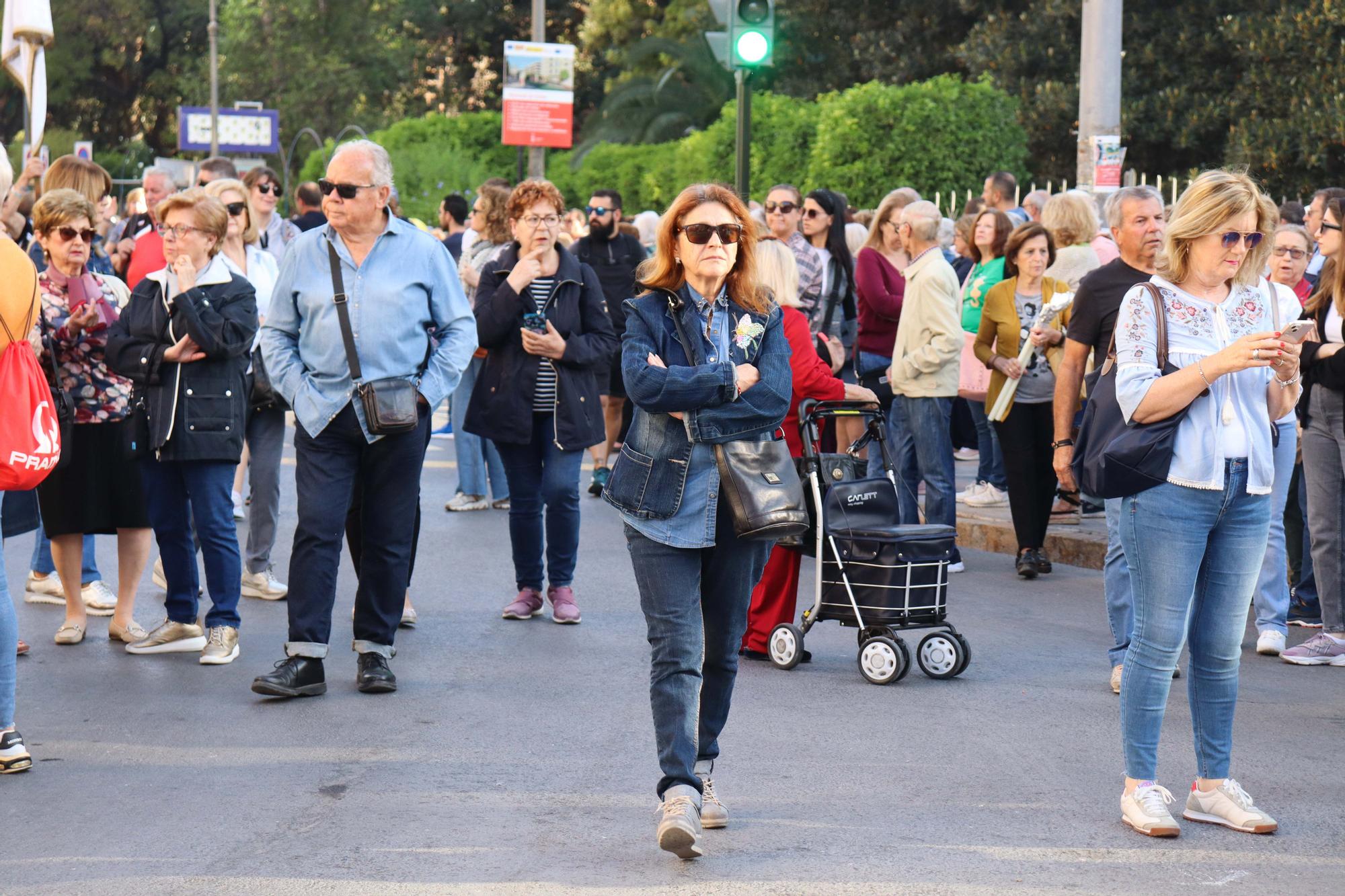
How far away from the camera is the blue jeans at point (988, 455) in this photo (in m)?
11.5

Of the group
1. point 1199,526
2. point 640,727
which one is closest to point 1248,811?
point 1199,526

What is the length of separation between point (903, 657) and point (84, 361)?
382cm

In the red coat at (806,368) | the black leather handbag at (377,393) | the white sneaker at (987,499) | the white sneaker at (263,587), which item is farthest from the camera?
the white sneaker at (987,499)

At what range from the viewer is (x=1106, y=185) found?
523 inches

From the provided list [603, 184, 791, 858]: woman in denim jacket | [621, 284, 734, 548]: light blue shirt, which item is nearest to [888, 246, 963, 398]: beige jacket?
[603, 184, 791, 858]: woman in denim jacket

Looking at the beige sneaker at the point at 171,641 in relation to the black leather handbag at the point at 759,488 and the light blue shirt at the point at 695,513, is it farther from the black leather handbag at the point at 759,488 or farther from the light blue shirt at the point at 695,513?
the black leather handbag at the point at 759,488

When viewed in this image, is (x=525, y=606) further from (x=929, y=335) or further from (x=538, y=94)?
(x=538, y=94)

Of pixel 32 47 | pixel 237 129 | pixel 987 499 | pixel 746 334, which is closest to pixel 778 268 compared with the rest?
pixel 746 334

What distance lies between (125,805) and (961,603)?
484cm

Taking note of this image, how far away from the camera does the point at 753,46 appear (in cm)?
1232

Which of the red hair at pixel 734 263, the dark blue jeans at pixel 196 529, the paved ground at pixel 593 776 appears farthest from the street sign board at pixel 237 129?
the red hair at pixel 734 263

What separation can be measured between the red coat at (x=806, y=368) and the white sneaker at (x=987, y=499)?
4.69 meters

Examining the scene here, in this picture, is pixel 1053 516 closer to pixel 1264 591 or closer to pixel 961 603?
pixel 961 603

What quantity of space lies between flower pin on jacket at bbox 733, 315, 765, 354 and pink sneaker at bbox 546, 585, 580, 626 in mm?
3486
